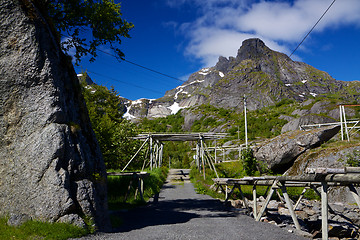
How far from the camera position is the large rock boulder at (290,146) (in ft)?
58.2

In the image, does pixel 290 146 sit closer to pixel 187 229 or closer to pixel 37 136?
pixel 187 229

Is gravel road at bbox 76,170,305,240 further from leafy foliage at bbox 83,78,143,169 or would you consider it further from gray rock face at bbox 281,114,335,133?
gray rock face at bbox 281,114,335,133

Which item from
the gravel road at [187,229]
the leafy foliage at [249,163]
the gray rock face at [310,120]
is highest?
the gray rock face at [310,120]

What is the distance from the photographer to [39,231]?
5.05m

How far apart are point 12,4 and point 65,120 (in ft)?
10.0

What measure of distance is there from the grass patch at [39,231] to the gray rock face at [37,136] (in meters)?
0.24

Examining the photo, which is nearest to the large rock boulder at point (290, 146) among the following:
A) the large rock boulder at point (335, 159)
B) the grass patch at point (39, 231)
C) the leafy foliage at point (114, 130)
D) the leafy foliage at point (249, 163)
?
the leafy foliage at point (249, 163)

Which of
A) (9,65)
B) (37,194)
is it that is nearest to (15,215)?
(37,194)

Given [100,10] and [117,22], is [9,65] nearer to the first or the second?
[100,10]

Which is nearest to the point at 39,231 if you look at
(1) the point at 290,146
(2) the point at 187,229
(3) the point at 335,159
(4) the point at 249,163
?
(2) the point at 187,229

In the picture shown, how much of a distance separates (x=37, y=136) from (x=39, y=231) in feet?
6.90

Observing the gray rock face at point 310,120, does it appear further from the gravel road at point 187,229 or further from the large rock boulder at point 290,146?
the gravel road at point 187,229

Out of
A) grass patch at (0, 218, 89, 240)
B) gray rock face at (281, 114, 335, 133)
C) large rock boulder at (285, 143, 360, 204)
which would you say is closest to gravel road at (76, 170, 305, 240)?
grass patch at (0, 218, 89, 240)

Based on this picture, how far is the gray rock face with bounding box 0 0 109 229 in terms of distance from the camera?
5676 mm
